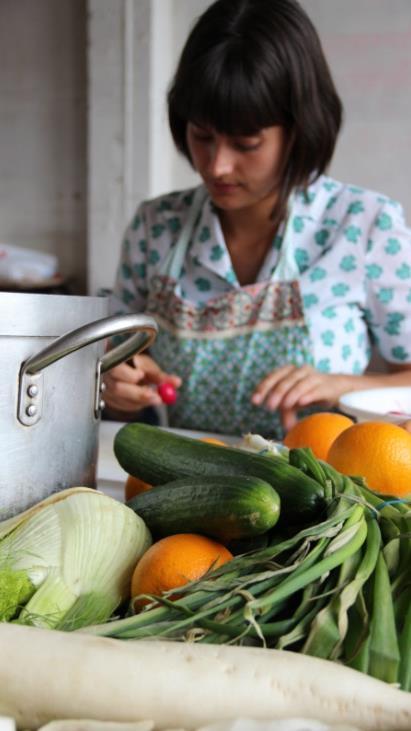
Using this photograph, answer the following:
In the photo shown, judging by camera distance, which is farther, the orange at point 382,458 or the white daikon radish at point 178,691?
the orange at point 382,458

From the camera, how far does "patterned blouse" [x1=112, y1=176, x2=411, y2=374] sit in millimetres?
1447

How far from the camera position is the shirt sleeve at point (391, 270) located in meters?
1.44

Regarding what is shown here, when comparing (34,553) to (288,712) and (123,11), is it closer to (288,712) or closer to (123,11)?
(288,712)

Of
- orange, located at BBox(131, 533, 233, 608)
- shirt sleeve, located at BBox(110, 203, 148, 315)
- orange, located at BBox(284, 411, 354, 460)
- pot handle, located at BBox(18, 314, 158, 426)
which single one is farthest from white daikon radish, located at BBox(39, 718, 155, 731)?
shirt sleeve, located at BBox(110, 203, 148, 315)

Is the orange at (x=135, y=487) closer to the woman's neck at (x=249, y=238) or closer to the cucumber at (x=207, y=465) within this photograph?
the cucumber at (x=207, y=465)

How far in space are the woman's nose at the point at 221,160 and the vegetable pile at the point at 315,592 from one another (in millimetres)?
891

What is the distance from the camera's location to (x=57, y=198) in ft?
10.4

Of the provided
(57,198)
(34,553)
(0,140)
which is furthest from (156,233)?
(0,140)

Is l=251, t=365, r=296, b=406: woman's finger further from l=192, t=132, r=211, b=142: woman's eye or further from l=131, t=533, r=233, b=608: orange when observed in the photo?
l=131, t=533, r=233, b=608: orange

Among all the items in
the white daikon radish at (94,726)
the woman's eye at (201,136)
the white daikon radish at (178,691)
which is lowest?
the white daikon radish at (94,726)

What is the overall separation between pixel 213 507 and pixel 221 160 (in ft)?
3.05

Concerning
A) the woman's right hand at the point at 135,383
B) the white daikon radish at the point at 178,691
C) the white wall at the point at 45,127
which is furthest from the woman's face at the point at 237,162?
the white wall at the point at 45,127

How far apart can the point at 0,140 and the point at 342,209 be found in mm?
2164

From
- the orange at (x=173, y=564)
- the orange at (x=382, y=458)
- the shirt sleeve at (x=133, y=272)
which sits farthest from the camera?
the shirt sleeve at (x=133, y=272)
